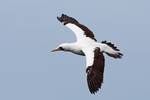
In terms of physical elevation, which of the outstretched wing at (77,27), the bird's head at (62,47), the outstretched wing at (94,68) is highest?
the outstretched wing at (77,27)

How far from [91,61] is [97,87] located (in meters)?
2.01

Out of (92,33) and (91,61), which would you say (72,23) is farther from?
(91,61)

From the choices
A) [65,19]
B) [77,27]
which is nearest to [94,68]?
[77,27]

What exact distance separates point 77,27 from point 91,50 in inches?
225

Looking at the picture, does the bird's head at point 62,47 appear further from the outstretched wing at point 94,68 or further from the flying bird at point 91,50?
the outstretched wing at point 94,68

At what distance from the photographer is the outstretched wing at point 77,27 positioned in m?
46.9

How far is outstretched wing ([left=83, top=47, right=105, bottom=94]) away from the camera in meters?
40.7

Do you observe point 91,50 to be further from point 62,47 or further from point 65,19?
point 65,19

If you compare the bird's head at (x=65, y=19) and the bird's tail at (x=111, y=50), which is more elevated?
the bird's head at (x=65, y=19)

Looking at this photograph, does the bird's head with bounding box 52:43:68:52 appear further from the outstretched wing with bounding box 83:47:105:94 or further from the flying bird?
the outstretched wing with bounding box 83:47:105:94

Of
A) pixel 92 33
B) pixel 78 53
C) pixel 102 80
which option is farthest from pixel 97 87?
pixel 92 33

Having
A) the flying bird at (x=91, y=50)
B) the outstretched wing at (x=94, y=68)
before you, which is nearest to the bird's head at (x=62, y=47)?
the flying bird at (x=91, y=50)

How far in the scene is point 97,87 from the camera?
40.6 m

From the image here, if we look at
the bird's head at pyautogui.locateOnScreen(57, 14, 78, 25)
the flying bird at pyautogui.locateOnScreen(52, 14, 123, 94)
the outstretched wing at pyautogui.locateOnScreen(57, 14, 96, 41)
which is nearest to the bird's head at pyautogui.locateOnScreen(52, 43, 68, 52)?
the flying bird at pyautogui.locateOnScreen(52, 14, 123, 94)
